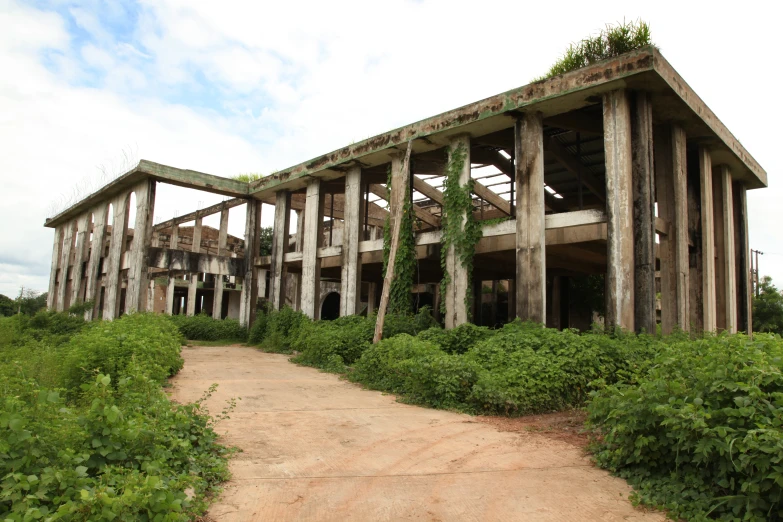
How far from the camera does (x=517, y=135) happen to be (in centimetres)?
1066

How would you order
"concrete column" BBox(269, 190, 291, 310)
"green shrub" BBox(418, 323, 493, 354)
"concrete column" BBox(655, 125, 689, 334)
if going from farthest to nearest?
"concrete column" BBox(269, 190, 291, 310) < "concrete column" BBox(655, 125, 689, 334) < "green shrub" BBox(418, 323, 493, 354)

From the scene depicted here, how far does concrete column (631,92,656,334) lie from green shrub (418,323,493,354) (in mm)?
2680

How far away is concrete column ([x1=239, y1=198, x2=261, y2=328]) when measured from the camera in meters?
17.7

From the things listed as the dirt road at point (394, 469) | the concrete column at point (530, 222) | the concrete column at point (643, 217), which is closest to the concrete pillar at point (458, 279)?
the concrete column at point (530, 222)

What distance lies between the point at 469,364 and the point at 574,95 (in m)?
5.55

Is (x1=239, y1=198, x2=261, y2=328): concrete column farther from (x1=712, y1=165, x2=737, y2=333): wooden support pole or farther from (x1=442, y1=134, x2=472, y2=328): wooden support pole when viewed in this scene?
(x1=712, y1=165, x2=737, y2=333): wooden support pole

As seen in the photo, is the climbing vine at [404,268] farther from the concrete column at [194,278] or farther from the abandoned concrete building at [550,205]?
the concrete column at [194,278]

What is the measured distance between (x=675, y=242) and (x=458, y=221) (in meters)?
4.42

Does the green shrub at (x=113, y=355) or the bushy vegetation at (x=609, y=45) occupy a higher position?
the bushy vegetation at (x=609, y=45)

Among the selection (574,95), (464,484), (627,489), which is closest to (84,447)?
(464,484)

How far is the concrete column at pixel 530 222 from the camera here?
9.91 metres

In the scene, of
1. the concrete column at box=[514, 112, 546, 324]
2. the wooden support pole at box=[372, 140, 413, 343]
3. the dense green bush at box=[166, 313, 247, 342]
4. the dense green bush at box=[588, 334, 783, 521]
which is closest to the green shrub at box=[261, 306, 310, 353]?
the dense green bush at box=[166, 313, 247, 342]

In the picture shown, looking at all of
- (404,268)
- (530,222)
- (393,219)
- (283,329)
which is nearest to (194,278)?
(283,329)

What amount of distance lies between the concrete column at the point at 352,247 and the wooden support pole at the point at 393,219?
5.03 feet
